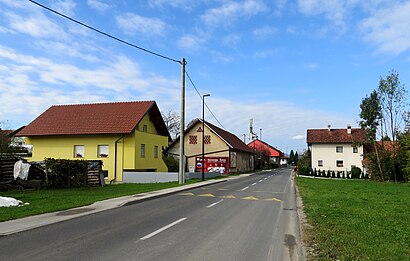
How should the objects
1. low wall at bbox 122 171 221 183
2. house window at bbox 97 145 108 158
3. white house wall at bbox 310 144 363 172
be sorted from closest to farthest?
low wall at bbox 122 171 221 183
house window at bbox 97 145 108 158
white house wall at bbox 310 144 363 172

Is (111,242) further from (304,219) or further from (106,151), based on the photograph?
(106,151)

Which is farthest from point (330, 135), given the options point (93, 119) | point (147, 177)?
point (93, 119)

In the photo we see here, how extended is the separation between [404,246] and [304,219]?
13.1 ft

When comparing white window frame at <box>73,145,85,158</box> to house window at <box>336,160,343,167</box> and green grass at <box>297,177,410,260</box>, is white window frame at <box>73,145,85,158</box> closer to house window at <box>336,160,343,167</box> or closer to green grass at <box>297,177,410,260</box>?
green grass at <box>297,177,410,260</box>

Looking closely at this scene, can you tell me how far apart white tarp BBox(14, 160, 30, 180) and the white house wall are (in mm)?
46952

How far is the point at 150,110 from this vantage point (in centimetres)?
3641

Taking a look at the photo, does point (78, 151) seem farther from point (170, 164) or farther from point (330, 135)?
point (330, 135)

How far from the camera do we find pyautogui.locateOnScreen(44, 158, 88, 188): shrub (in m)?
20.7

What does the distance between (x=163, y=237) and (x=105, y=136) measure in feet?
85.4

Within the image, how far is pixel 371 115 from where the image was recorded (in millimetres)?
40656

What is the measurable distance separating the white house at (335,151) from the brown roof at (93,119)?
29774mm

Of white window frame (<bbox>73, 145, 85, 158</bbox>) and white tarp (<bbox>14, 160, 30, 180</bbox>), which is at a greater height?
white window frame (<bbox>73, 145, 85, 158</bbox>)

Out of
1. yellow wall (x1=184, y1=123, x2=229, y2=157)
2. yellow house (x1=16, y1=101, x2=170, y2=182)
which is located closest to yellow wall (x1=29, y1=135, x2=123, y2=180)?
yellow house (x1=16, y1=101, x2=170, y2=182)

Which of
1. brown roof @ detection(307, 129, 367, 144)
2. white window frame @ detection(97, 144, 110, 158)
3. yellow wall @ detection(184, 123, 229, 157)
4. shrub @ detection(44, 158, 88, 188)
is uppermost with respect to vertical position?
brown roof @ detection(307, 129, 367, 144)
